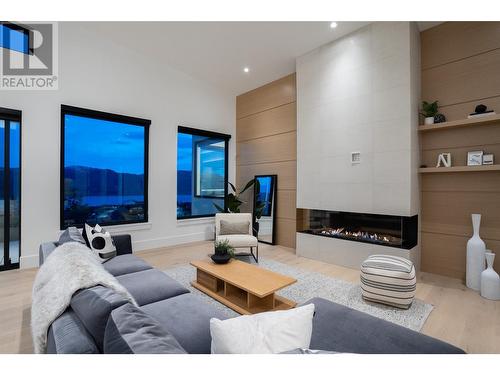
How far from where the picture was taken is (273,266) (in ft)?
12.4

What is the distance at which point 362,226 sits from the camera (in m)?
3.85

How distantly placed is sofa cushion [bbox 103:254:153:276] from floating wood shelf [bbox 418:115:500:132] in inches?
157

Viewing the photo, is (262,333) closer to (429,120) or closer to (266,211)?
(429,120)

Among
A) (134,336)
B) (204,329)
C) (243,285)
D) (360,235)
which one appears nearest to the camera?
(134,336)

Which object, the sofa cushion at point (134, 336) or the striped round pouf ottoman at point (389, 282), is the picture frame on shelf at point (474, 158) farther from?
the sofa cushion at point (134, 336)

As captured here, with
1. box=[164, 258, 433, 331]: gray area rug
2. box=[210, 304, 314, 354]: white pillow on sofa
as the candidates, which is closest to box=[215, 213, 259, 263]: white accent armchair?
box=[164, 258, 433, 331]: gray area rug

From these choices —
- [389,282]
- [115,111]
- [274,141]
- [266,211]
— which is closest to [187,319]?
[389,282]

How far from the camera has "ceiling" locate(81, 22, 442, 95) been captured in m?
3.70

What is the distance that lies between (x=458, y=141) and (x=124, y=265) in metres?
4.44

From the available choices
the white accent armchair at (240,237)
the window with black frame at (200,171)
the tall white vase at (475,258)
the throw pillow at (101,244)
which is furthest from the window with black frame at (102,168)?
the tall white vase at (475,258)

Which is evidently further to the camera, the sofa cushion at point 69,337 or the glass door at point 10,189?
the glass door at point 10,189

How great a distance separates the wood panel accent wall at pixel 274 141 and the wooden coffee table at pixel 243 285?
2322 mm

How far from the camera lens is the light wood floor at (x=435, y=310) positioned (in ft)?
6.48
